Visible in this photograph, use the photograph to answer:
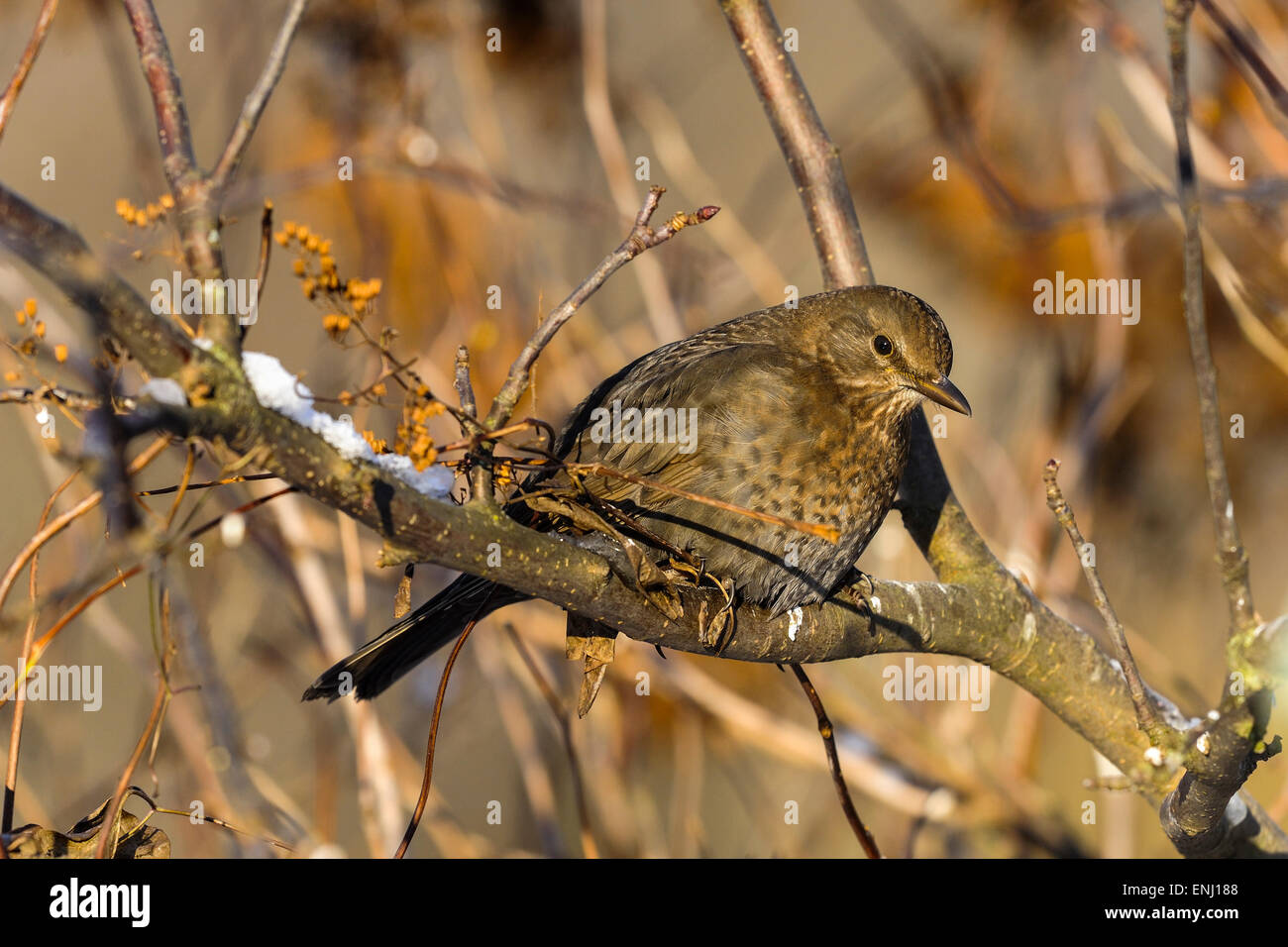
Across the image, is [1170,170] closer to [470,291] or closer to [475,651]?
[470,291]

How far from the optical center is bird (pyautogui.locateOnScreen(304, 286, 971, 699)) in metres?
2.80

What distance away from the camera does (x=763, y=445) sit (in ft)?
9.70

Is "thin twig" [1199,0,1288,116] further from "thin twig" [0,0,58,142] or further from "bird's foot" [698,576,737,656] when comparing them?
"thin twig" [0,0,58,142]

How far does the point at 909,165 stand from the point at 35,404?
16.5ft

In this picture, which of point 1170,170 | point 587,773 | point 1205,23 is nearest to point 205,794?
point 587,773

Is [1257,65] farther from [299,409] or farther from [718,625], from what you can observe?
[299,409]

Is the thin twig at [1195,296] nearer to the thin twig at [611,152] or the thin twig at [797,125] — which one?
the thin twig at [797,125]

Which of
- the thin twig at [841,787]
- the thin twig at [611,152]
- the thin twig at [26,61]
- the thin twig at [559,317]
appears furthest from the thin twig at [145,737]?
the thin twig at [611,152]

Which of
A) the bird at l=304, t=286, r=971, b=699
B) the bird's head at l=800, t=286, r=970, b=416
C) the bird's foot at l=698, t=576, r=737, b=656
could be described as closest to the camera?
the bird's foot at l=698, t=576, r=737, b=656

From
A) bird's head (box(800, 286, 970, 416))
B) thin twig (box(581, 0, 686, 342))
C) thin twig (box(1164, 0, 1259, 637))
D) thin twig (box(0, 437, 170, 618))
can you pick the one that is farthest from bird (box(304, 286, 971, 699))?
thin twig (box(581, 0, 686, 342))

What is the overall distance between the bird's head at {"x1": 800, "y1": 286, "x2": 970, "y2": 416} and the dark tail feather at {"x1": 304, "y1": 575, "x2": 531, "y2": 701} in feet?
3.99

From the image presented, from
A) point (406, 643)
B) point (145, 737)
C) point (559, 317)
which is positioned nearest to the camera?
point (145, 737)

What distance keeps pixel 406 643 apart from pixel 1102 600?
1720 mm

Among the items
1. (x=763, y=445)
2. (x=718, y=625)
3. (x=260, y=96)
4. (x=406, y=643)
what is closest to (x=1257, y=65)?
(x=763, y=445)
